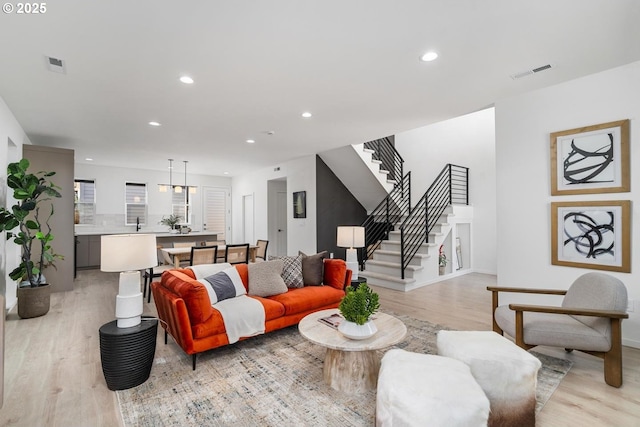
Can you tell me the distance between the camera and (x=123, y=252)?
240 centimetres

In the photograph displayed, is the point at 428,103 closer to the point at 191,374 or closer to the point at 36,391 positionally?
the point at 191,374

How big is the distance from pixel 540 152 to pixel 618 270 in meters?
1.44

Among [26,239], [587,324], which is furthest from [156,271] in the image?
[587,324]

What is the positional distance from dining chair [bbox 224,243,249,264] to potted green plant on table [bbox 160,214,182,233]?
3215 mm

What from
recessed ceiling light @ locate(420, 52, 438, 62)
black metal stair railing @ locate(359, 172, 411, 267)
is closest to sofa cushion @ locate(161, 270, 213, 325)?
recessed ceiling light @ locate(420, 52, 438, 62)

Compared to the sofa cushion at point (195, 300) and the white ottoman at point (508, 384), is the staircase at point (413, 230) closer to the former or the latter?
the white ottoman at point (508, 384)

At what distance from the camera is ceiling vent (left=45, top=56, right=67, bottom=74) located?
2807 millimetres

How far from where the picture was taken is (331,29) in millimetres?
2363

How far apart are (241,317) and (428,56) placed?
2.97m

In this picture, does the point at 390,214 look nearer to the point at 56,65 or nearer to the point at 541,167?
the point at 541,167

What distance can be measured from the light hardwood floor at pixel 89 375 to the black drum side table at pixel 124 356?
0.41 feet

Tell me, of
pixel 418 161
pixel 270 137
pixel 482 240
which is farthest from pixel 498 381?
pixel 418 161

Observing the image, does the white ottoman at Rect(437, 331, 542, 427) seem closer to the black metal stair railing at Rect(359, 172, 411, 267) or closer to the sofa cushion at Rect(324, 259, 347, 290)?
the sofa cushion at Rect(324, 259, 347, 290)

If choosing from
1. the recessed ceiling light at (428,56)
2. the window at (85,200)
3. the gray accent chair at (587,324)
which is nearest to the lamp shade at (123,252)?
the recessed ceiling light at (428,56)
